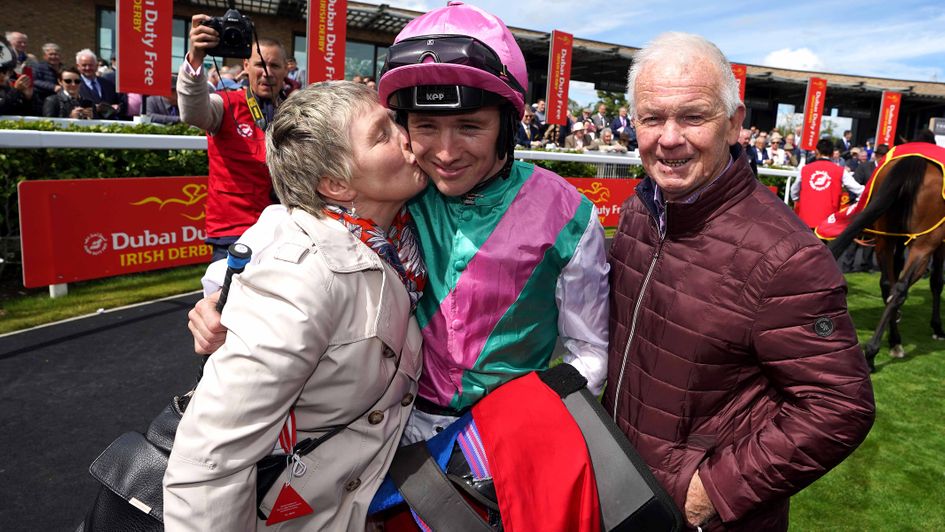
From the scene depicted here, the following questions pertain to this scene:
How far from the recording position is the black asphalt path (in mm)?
3010

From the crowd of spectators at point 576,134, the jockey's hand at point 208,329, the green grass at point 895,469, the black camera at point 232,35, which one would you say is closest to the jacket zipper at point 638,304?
the jockey's hand at point 208,329

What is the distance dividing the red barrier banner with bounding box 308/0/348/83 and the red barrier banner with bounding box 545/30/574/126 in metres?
6.21

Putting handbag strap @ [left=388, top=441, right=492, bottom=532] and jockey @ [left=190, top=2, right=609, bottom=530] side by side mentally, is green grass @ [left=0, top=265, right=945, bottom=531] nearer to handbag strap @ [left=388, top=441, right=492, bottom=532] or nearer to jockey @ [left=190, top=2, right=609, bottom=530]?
jockey @ [left=190, top=2, right=609, bottom=530]

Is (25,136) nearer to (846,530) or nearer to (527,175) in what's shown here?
(527,175)

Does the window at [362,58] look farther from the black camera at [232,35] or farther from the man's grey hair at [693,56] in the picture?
the man's grey hair at [693,56]

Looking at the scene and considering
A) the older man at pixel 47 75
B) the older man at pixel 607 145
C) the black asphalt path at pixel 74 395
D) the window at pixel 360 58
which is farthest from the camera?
Answer: the window at pixel 360 58

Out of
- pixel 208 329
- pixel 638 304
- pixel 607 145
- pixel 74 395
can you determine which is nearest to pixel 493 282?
pixel 638 304

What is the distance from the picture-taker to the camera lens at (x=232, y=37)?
12.5 ft

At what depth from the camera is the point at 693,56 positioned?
1.49 meters

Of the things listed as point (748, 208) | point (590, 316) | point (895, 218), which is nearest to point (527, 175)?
point (590, 316)

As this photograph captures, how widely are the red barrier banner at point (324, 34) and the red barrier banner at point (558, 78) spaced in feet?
20.4

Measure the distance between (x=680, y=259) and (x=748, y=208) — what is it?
20cm

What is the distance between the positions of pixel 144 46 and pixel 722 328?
344 inches

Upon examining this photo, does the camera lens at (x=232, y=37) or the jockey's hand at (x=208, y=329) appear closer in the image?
the jockey's hand at (x=208, y=329)
